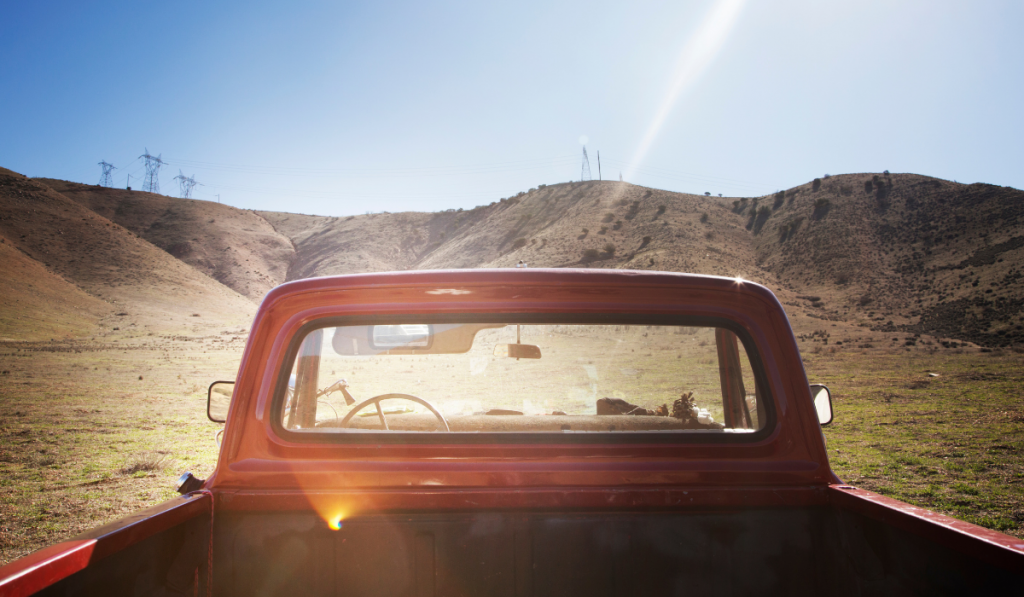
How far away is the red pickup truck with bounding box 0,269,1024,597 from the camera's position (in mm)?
1398

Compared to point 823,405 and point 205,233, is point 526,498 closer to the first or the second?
point 823,405

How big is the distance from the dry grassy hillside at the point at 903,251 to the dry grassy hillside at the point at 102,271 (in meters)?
54.8

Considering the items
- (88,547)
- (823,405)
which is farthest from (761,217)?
(88,547)

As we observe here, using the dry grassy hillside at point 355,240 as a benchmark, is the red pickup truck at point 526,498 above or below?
below

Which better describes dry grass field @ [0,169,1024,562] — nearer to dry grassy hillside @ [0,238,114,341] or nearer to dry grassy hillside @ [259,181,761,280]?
dry grassy hillside @ [0,238,114,341]

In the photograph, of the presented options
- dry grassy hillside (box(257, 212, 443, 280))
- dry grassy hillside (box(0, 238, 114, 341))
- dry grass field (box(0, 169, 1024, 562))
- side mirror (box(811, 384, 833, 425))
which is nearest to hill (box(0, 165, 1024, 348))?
dry grass field (box(0, 169, 1024, 562))

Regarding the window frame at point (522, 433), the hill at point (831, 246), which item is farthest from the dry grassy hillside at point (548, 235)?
the window frame at point (522, 433)

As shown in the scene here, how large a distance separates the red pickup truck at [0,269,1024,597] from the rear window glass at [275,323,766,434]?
112 millimetres

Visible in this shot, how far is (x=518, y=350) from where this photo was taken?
6.92 ft

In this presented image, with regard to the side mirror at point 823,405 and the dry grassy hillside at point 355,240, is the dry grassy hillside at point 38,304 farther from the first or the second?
the side mirror at point 823,405

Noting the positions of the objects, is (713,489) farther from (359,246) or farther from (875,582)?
(359,246)

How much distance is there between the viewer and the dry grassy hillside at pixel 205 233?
73.1 meters

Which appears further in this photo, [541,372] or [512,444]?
[541,372]

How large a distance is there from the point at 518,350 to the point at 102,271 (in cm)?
6864
